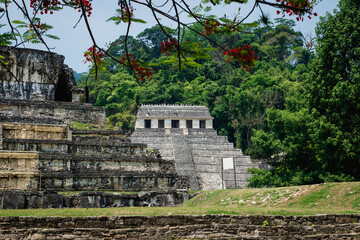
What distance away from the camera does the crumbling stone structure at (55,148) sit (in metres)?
14.9

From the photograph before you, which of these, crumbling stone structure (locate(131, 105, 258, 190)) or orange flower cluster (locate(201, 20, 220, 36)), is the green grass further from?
crumbling stone structure (locate(131, 105, 258, 190))

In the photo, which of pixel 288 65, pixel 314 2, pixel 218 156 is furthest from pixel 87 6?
pixel 288 65

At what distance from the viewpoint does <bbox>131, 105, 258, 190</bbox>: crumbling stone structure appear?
105 ft

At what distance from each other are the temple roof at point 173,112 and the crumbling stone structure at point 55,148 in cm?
2253

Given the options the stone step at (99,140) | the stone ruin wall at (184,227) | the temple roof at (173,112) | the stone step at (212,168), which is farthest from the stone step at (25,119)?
the temple roof at (173,112)

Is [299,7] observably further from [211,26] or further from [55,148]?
[55,148]

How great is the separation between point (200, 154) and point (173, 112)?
939 centimetres

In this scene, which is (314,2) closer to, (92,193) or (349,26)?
(92,193)

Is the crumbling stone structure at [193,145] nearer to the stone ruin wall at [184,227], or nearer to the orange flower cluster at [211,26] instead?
the stone ruin wall at [184,227]

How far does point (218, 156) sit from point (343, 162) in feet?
49.7

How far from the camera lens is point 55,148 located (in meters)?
16.3

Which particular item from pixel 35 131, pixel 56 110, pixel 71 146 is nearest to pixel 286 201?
pixel 71 146

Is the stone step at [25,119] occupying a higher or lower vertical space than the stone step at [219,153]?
higher

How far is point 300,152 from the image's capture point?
21.9 metres
